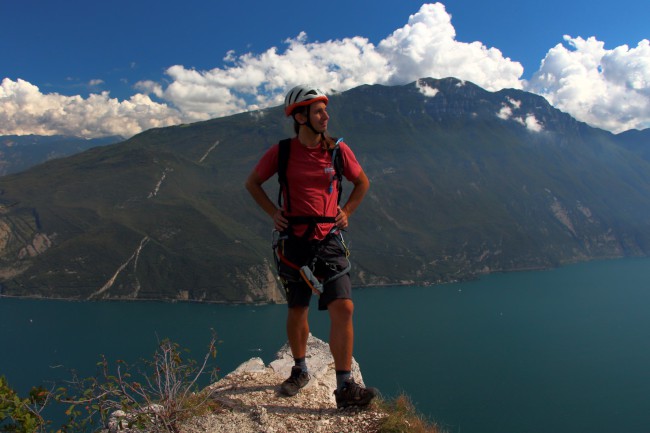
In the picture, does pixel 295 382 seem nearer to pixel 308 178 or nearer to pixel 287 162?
pixel 308 178

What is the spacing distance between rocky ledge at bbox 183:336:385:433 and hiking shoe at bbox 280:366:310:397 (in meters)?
0.05

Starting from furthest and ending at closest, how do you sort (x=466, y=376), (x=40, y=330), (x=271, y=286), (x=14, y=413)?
1. (x=271, y=286)
2. (x=40, y=330)
3. (x=466, y=376)
4. (x=14, y=413)

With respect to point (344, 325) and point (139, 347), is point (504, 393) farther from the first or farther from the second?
point (344, 325)

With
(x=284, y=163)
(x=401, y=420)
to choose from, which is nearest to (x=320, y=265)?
(x=284, y=163)

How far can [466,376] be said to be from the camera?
8212cm

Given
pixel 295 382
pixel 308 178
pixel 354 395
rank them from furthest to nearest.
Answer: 1. pixel 295 382
2. pixel 308 178
3. pixel 354 395

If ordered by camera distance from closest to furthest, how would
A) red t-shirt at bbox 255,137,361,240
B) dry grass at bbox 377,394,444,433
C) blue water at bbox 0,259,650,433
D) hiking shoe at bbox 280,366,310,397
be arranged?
dry grass at bbox 377,394,444,433
red t-shirt at bbox 255,137,361,240
hiking shoe at bbox 280,366,310,397
blue water at bbox 0,259,650,433

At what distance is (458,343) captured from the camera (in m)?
102

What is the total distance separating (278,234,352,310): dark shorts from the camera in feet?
15.1

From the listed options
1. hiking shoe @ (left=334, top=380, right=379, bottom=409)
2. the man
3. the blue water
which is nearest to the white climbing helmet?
the man

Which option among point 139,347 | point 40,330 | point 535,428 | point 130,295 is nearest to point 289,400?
point 535,428

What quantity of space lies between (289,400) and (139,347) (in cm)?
10413

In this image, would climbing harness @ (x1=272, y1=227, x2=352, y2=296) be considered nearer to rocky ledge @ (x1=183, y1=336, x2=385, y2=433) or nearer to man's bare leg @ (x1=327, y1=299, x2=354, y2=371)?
man's bare leg @ (x1=327, y1=299, x2=354, y2=371)

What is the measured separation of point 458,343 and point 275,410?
10355 centimetres
